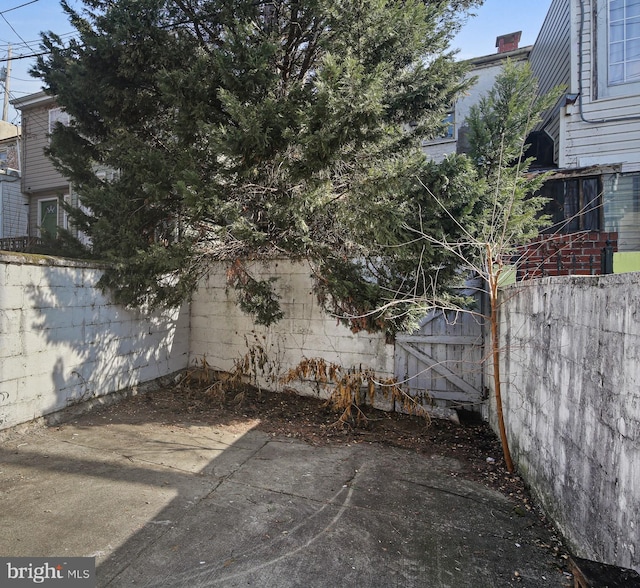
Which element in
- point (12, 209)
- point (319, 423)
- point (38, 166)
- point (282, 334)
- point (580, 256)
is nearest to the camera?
point (580, 256)

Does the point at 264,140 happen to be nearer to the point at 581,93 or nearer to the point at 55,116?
the point at 581,93

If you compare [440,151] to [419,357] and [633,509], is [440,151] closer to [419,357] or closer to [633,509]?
[419,357]

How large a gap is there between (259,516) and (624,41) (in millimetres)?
8648

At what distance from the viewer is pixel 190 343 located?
22.0 feet

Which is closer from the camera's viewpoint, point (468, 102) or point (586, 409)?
point (586, 409)

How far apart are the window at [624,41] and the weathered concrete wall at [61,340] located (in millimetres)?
8558

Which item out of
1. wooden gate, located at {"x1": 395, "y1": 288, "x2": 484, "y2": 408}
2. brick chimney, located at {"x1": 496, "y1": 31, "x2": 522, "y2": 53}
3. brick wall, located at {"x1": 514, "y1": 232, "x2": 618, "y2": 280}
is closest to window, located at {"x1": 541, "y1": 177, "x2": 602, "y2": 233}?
brick wall, located at {"x1": 514, "y1": 232, "x2": 618, "y2": 280}

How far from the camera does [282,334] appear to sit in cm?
602

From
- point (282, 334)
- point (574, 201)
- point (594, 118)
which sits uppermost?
point (594, 118)

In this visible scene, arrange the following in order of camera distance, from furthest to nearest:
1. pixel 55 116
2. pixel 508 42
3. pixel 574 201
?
1. pixel 55 116
2. pixel 508 42
3. pixel 574 201

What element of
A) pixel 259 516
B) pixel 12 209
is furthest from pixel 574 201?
pixel 12 209

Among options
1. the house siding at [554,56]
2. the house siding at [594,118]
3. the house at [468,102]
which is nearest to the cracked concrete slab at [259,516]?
the house siding at [594,118]

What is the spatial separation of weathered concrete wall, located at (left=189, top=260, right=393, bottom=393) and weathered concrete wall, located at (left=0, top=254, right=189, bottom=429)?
85 centimetres

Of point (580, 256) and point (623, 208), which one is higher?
point (623, 208)
